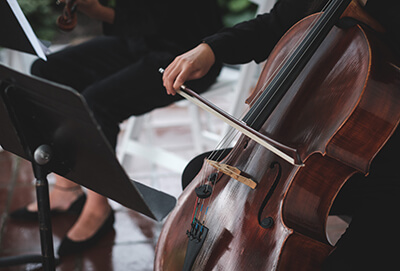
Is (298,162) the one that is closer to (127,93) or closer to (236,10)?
(127,93)

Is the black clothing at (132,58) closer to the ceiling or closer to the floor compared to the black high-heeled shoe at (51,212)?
closer to the ceiling

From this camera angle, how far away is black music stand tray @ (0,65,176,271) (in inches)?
23.9

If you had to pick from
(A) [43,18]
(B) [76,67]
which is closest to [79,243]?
(B) [76,67]

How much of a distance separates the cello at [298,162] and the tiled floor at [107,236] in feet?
2.12

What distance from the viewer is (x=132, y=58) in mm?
1576

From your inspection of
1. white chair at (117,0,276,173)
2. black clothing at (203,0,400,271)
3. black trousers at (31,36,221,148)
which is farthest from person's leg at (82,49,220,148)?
black clothing at (203,0,400,271)

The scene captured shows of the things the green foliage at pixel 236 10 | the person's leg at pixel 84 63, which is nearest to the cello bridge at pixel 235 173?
the person's leg at pixel 84 63

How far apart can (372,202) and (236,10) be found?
322 cm

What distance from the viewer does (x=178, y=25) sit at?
1440 mm

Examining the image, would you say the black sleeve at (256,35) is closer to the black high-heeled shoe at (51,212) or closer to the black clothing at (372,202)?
the black clothing at (372,202)

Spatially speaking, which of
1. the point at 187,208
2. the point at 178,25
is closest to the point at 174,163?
the point at 178,25

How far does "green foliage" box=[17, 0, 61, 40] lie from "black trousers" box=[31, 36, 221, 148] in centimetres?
169

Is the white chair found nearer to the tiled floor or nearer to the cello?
the tiled floor

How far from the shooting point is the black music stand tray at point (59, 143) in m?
0.61
